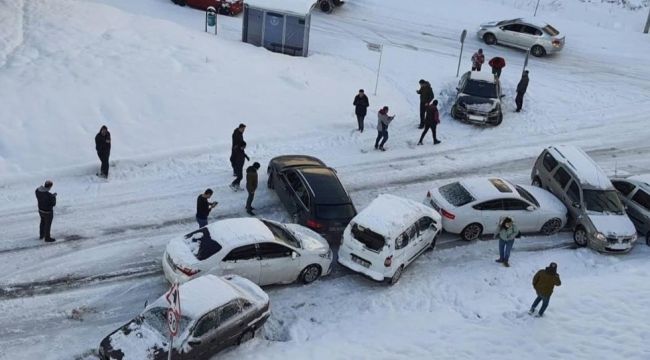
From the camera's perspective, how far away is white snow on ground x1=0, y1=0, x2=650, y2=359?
15.3 meters

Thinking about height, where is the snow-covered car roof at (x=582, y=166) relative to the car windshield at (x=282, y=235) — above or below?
above

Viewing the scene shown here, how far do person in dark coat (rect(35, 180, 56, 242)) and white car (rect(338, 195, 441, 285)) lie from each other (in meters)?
6.76

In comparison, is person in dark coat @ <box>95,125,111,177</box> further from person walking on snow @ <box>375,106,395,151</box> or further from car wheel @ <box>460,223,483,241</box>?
car wheel @ <box>460,223,483,241</box>

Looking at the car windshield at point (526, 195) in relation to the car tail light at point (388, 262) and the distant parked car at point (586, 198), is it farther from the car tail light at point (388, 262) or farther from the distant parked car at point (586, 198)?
the car tail light at point (388, 262)

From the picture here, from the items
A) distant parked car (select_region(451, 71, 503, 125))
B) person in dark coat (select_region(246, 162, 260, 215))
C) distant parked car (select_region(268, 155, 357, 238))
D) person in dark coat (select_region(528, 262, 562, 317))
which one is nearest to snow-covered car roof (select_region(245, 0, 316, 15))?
distant parked car (select_region(451, 71, 503, 125))

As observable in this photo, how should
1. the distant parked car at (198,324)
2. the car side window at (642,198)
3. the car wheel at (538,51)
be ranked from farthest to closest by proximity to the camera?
the car wheel at (538,51) < the car side window at (642,198) < the distant parked car at (198,324)

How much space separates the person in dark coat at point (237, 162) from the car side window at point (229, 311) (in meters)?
6.69

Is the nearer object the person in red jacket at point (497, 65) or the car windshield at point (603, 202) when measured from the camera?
the car windshield at point (603, 202)

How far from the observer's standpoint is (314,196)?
60.0ft

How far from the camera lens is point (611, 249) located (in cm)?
1880

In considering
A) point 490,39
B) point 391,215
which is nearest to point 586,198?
point 391,215

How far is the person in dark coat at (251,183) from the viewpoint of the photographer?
18.8 metres

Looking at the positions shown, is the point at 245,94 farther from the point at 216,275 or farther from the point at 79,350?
the point at 79,350

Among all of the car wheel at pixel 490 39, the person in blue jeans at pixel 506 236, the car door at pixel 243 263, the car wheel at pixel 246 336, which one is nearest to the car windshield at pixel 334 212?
the car door at pixel 243 263
